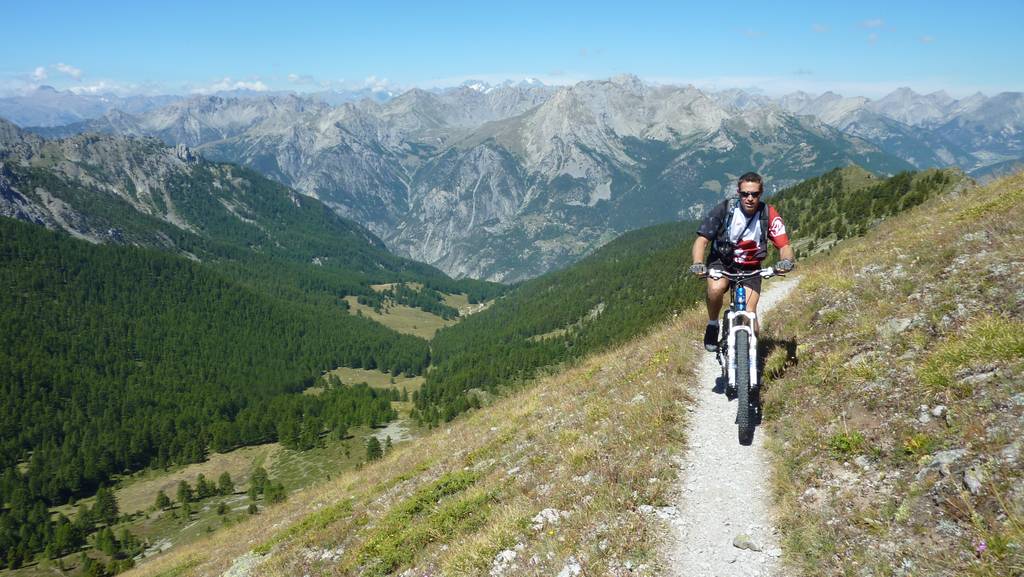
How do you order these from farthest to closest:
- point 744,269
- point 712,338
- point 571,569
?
point 712,338, point 744,269, point 571,569

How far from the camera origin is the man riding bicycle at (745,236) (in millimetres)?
11656

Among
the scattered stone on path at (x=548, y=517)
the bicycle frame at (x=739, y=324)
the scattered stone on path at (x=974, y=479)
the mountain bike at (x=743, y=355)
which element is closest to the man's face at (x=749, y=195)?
the mountain bike at (x=743, y=355)

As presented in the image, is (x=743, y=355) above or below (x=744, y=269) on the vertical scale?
below

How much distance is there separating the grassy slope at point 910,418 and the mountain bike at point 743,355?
0.59 m

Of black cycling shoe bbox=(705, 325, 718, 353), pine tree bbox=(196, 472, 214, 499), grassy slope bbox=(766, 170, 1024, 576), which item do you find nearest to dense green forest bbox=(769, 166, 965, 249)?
grassy slope bbox=(766, 170, 1024, 576)

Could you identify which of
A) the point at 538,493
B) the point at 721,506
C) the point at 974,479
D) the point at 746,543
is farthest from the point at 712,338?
the point at 974,479

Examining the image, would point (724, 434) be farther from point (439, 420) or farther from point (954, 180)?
point (439, 420)

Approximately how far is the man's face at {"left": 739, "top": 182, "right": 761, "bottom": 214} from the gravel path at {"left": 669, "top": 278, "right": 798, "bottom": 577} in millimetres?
5018

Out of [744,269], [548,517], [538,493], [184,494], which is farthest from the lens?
[184,494]

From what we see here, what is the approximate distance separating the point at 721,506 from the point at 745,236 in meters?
5.92

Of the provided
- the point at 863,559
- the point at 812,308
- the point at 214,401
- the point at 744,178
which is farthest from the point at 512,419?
the point at 214,401

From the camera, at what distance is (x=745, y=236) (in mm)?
11789

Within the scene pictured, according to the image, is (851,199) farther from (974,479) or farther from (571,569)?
(571,569)

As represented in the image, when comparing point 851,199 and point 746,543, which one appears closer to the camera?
point 746,543
